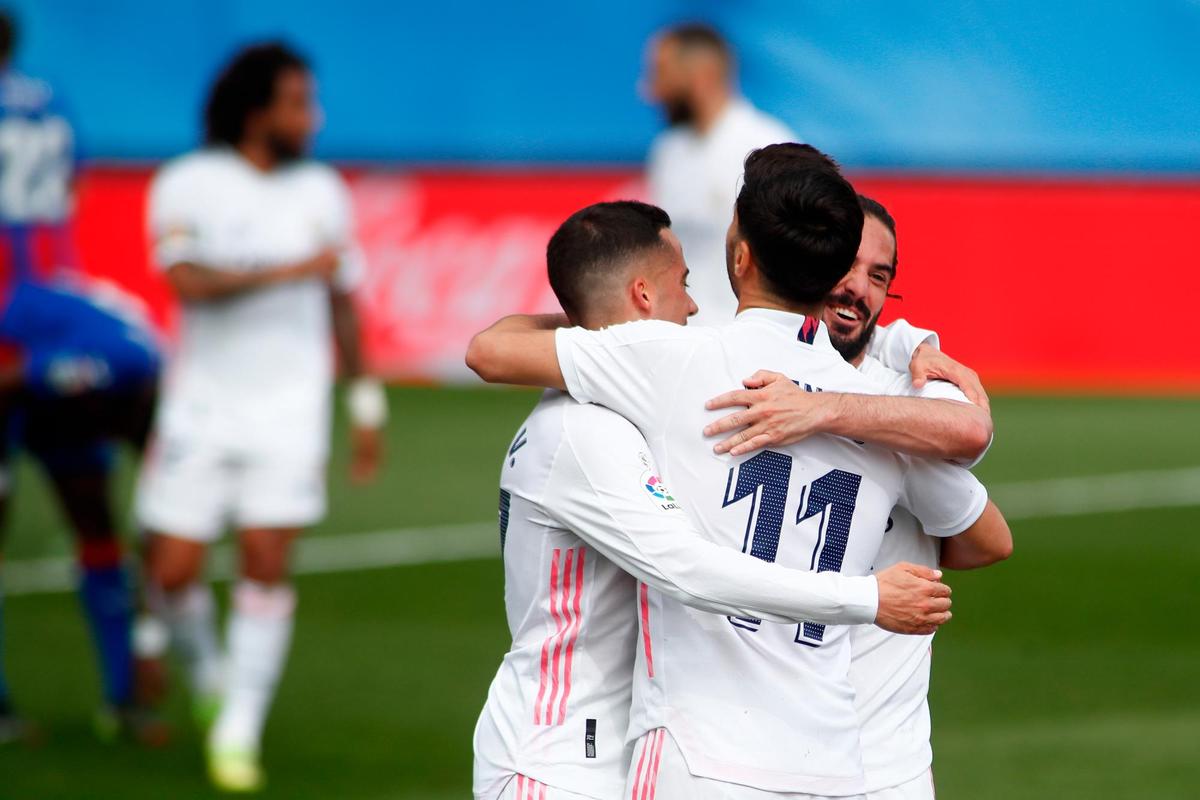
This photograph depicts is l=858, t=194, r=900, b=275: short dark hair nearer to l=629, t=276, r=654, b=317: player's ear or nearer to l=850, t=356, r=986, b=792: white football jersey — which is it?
l=850, t=356, r=986, b=792: white football jersey

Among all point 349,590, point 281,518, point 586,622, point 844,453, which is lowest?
point 349,590

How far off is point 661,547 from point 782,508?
0.80 ft

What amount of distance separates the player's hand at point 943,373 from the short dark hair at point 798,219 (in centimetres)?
35

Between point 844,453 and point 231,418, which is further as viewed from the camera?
point 231,418

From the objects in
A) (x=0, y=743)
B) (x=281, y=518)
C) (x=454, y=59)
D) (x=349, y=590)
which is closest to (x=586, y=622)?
(x=281, y=518)

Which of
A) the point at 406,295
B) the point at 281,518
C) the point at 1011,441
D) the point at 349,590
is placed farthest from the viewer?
the point at 406,295

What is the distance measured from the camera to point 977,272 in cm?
1753

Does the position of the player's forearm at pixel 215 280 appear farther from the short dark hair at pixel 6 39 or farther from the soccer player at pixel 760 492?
the soccer player at pixel 760 492

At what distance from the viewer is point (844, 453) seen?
3301 millimetres

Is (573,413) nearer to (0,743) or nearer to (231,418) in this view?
(231,418)

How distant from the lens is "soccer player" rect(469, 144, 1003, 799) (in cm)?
320

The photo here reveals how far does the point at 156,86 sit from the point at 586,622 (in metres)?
19.8

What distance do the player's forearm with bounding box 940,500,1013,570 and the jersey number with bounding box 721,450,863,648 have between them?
0.32m

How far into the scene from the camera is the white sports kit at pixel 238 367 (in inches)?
263
